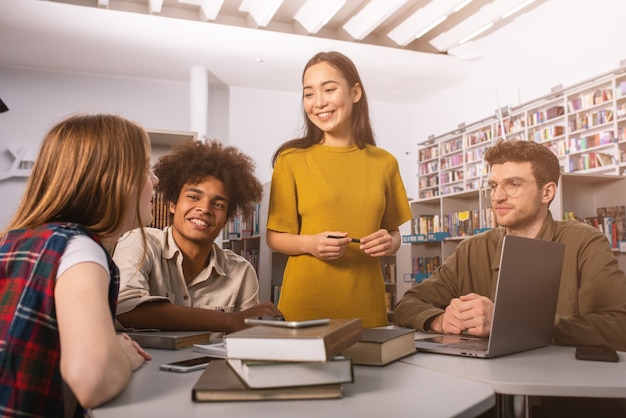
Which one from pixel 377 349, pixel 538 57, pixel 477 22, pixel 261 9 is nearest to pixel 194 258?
pixel 377 349

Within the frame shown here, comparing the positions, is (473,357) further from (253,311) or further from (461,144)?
(461,144)

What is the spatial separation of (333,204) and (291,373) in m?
1.00

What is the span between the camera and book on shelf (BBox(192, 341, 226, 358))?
1034 mm

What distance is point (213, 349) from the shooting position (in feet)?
3.50

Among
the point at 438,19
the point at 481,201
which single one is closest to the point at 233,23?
the point at 438,19

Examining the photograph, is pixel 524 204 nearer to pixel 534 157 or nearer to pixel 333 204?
pixel 534 157

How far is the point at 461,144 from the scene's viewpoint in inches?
337

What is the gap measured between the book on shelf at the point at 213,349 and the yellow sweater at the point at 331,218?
1.83 ft

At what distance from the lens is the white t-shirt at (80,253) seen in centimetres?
78

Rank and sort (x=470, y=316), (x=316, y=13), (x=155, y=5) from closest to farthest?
(x=470, y=316) → (x=155, y=5) → (x=316, y=13)

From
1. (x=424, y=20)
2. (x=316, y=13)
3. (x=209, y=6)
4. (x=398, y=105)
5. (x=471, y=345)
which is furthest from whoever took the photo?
(x=398, y=105)

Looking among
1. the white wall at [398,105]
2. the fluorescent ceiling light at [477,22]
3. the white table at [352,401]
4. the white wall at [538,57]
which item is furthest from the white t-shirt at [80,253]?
the fluorescent ceiling light at [477,22]

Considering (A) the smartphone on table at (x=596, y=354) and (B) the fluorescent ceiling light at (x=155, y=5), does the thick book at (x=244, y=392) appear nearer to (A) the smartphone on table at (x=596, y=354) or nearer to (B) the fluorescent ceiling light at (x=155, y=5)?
(A) the smartphone on table at (x=596, y=354)

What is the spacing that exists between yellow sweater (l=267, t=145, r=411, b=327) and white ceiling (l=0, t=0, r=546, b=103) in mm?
5584
